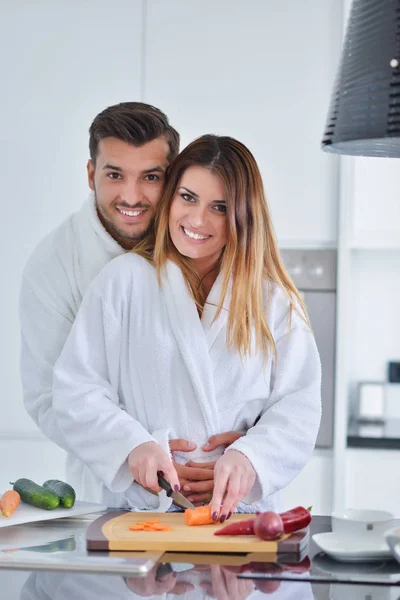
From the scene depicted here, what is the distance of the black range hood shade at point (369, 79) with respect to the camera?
130cm

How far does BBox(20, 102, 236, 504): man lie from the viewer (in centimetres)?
217

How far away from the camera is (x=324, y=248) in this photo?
10.3 ft

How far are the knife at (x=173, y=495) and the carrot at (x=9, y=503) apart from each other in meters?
0.27

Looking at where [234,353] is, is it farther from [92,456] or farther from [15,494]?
[15,494]

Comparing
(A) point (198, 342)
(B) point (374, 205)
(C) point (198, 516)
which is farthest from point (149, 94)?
(C) point (198, 516)

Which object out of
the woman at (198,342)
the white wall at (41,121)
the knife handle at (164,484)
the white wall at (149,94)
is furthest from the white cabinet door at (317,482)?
the knife handle at (164,484)

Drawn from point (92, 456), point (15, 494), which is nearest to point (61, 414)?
point (92, 456)

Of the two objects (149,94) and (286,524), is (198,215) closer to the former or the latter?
(286,524)

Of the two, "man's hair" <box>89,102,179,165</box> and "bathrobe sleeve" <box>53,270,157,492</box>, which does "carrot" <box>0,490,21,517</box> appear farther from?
"man's hair" <box>89,102,179,165</box>

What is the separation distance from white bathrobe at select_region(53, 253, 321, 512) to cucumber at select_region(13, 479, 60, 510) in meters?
0.17

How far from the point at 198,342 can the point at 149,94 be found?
147 centimetres

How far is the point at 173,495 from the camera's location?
1736mm

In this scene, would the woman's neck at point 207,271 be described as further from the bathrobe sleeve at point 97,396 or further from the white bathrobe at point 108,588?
the white bathrobe at point 108,588

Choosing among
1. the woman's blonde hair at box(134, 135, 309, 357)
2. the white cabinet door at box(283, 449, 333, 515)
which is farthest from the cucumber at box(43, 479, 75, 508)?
the white cabinet door at box(283, 449, 333, 515)
